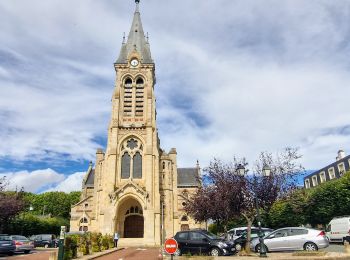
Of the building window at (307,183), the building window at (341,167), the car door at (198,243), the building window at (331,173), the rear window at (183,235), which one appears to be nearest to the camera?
the car door at (198,243)

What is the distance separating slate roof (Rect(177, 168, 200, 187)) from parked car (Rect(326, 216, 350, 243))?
3071 cm

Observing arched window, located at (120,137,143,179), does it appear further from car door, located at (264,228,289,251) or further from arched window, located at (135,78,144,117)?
car door, located at (264,228,289,251)

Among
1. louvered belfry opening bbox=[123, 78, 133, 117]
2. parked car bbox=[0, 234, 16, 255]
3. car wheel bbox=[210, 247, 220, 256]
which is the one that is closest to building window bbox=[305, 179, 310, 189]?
louvered belfry opening bbox=[123, 78, 133, 117]

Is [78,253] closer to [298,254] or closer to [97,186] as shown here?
[298,254]

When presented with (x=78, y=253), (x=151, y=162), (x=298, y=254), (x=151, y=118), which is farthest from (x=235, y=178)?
(x=151, y=118)

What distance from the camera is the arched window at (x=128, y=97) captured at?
44.0 meters

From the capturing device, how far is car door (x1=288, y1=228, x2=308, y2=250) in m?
17.2

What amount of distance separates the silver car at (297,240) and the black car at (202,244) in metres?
2.31

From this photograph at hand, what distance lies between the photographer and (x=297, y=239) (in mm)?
17281

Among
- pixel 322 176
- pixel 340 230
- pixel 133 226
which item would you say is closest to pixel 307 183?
pixel 322 176

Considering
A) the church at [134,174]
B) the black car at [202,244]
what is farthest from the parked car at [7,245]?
the church at [134,174]

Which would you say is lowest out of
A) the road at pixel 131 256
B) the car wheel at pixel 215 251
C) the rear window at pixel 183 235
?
the road at pixel 131 256

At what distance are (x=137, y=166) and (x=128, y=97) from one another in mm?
10146

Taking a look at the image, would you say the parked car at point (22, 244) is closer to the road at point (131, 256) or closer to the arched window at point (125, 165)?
the road at point (131, 256)
